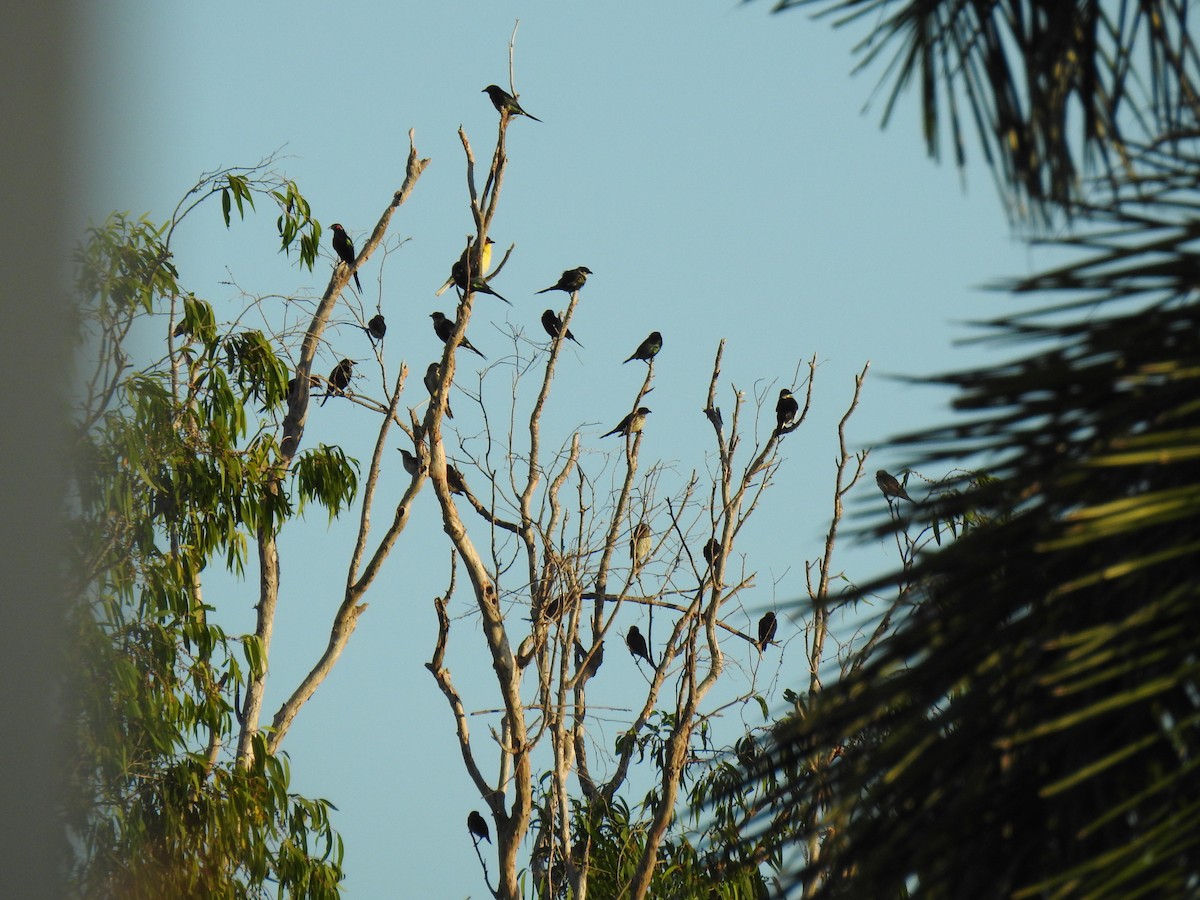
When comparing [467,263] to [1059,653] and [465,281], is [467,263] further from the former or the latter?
[1059,653]

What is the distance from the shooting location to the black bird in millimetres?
5379

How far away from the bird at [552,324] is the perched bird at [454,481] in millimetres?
726

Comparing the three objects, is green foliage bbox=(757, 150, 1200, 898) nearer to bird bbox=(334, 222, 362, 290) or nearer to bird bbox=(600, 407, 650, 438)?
bird bbox=(600, 407, 650, 438)

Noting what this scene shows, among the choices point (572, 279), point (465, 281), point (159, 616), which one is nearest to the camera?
point (159, 616)

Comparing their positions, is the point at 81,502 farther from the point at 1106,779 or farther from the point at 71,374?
the point at 1106,779

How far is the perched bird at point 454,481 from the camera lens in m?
5.77

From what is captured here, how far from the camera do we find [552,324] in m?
6.33

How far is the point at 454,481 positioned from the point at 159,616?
1555 millimetres

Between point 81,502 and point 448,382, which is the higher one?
point 448,382

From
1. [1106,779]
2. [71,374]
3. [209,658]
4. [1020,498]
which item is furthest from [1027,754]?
[209,658]

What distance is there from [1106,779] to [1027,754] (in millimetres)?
52

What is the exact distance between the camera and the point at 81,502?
4062 millimetres

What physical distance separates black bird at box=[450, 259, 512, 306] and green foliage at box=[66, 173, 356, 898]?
3.25ft

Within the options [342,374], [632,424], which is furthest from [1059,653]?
[342,374]
